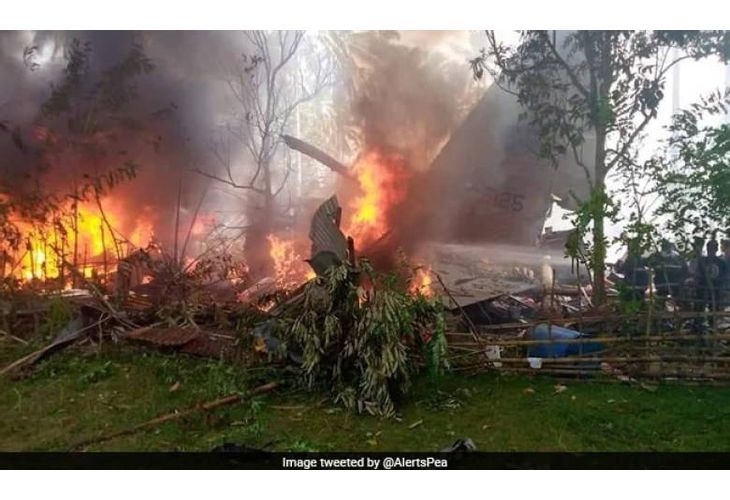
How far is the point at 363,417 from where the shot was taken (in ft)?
16.0

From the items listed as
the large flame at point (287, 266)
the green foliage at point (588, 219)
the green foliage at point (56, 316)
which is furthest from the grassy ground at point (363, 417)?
the green foliage at point (588, 219)

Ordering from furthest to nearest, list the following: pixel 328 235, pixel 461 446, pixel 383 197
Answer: pixel 383 197, pixel 328 235, pixel 461 446

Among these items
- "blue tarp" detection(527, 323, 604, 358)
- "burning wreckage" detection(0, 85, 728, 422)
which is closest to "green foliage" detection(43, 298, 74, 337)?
"burning wreckage" detection(0, 85, 728, 422)

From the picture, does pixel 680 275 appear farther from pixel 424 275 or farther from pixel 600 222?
pixel 424 275

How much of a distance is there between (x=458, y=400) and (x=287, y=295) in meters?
1.91

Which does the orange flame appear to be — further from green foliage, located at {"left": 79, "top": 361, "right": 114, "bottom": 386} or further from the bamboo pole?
green foliage, located at {"left": 79, "top": 361, "right": 114, "bottom": 386}

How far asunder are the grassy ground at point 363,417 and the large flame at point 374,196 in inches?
61.8

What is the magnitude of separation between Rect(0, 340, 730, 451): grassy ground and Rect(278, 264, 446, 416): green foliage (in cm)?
21

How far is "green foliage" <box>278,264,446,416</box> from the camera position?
4.81 metres

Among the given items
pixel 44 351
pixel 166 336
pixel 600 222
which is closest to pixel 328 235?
pixel 166 336

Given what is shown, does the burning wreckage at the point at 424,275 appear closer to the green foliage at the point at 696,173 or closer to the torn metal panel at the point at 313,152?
the torn metal panel at the point at 313,152

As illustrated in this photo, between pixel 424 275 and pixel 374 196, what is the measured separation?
3.05ft

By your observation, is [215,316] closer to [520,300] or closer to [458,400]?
[458,400]

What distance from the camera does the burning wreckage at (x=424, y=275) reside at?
5273mm
